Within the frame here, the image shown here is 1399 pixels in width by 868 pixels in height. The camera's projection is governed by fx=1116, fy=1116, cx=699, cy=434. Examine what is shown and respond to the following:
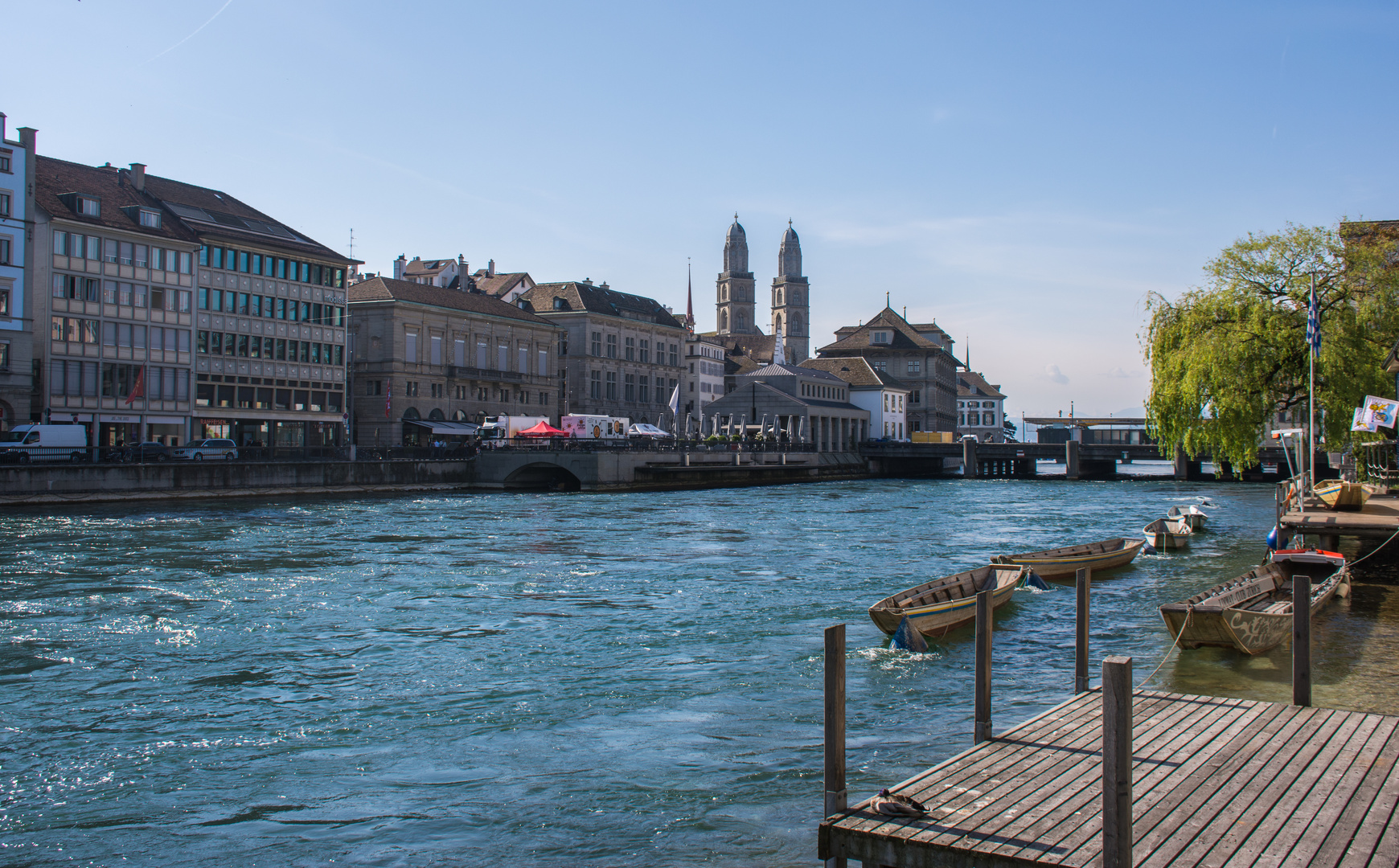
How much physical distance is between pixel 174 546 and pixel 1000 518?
32.7m

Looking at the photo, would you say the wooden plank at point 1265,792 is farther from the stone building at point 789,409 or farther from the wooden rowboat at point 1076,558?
the stone building at point 789,409

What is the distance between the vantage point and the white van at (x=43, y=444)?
4616 cm

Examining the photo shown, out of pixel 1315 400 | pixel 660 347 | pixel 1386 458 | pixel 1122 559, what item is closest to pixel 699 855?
pixel 1122 559

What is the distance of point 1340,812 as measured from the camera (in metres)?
7.66

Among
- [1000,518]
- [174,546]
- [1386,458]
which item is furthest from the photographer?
[1000,518]

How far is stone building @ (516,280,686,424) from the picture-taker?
10888cm

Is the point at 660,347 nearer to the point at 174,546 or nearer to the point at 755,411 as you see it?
the point at 755,411

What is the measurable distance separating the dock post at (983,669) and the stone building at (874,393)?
112 metres

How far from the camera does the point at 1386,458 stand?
130 feet

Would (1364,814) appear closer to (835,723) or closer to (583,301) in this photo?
(835,723)

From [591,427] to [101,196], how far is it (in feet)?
111

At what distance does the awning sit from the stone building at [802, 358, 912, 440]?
1878 inches

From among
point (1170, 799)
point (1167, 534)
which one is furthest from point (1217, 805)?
point (1167, 534)

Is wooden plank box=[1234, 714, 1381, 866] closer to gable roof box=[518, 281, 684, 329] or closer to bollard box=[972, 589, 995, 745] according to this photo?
bollard box=[972, 589, 995, 745]
